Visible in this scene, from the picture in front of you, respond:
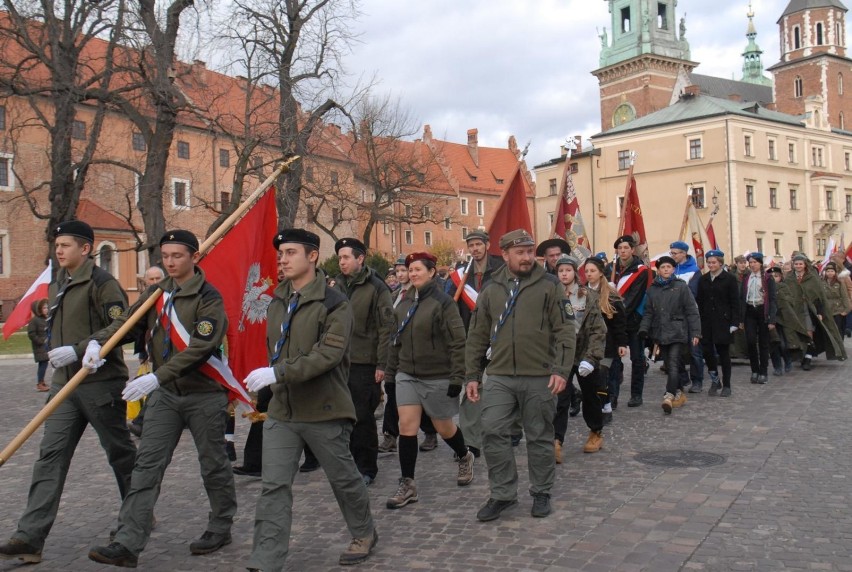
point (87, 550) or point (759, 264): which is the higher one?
point (759, 264)

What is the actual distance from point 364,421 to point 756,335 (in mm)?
8594

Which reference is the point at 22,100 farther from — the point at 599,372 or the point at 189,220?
the point at 189,220

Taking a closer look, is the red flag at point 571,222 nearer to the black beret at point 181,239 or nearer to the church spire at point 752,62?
the black beret at point 181,239

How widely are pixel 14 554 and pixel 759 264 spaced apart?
11878 millimetres

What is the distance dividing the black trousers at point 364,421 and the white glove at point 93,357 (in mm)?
2517

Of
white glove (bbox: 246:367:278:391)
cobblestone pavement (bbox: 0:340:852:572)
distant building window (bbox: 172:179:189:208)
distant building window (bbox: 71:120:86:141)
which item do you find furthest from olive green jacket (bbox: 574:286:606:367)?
distant building window (bbox: 71:120:86:141)

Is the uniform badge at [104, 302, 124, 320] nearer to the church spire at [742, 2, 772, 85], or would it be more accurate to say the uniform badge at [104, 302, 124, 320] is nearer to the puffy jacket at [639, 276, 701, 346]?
the puffy jacket at [639, 276, 701, 346]

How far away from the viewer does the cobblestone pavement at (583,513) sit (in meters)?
5.18

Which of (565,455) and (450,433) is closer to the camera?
(450,433)

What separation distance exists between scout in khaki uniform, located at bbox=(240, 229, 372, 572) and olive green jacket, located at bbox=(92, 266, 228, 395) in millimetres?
386

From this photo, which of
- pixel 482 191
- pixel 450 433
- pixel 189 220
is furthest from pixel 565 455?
pixel 482 191

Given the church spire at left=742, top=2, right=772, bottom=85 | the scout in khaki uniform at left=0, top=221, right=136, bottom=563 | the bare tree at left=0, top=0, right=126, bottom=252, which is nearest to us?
the scout in khaki uniform at left=0, top=221, right=136, bottom=563

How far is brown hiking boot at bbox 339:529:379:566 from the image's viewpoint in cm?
512

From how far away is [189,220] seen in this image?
55469 millimetres
